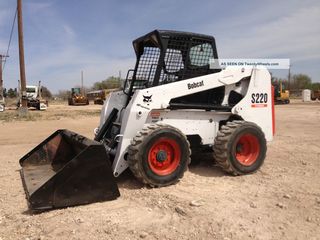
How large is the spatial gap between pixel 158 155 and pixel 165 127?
40 cm

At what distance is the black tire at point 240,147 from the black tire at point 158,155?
0.66 m

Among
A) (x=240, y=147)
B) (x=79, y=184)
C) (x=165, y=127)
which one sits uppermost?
(x=165, y=127)

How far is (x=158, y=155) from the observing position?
5297 millimetres

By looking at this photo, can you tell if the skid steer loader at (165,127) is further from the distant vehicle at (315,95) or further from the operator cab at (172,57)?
the distant vehicle at (315,95)

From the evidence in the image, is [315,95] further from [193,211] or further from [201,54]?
[193,211]

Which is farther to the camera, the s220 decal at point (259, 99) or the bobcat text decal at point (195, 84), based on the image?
the s220 decal at point (259, 99)

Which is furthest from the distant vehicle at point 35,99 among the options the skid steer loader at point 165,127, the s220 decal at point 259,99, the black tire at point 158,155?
the black tire at point 158,155

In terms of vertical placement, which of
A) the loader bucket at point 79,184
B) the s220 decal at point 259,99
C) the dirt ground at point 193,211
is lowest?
the dirt ground at point 193,211

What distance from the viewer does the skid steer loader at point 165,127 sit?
15.3 feet

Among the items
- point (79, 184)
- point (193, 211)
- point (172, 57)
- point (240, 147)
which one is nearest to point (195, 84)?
point (172, 57)

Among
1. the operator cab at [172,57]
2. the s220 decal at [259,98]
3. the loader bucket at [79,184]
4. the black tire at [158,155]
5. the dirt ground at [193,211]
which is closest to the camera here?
the dirt ground at [193,211]

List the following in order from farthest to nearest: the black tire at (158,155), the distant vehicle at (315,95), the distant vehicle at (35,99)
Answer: the distant vehicle at (315,95) → the distant vehicle at (35,99) → the black tire at (158,155)

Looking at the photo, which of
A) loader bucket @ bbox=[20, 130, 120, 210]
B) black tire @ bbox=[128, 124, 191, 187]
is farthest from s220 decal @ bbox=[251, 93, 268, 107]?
loader bucket @ bbox=[20, 130, 120, 210]

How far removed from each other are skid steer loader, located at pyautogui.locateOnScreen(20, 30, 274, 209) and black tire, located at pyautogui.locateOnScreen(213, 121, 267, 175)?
0.05 ft
